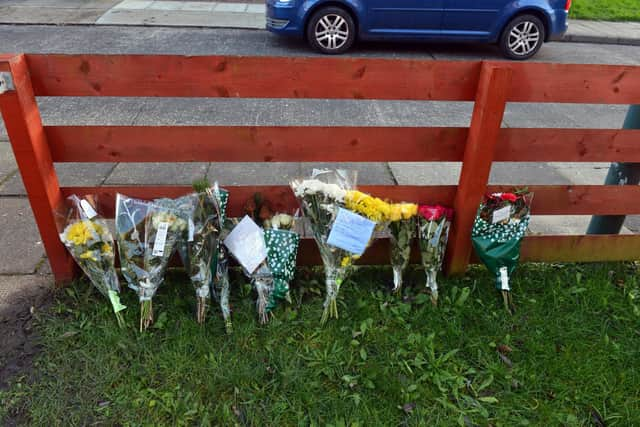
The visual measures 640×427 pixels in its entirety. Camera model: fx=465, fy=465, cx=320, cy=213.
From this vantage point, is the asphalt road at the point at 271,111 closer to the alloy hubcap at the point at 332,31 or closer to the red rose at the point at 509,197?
the alloy hubcap at the point at 332,31

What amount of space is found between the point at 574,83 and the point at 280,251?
177 centimetres

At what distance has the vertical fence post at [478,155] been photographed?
2.29 m

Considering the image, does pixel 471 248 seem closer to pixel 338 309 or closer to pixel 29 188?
pixel 338 309

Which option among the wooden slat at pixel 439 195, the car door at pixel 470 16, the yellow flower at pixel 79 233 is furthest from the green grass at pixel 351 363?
the car door at pixel 470 16

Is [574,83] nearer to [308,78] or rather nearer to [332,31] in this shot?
[308,78]

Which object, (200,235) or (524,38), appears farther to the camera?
(524,38)

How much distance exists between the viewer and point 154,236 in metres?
2.39

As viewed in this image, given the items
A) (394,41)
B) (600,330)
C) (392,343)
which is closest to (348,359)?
(392,343)

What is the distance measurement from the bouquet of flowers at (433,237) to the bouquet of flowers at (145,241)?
1298 millimetres

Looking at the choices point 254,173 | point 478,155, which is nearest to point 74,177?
point 254,173

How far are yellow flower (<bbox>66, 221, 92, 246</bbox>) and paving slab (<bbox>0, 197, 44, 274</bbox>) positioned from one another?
0.69 m

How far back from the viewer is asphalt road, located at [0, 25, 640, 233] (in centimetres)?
416

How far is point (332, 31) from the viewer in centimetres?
734

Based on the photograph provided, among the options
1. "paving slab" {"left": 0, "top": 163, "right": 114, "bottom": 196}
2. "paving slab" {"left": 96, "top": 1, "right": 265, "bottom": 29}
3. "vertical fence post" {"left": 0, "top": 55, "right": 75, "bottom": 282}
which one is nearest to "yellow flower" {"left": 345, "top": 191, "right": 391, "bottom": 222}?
"vertical fence post" {"left": 0, "top": 55, "right": 75, "bottom": 282}
